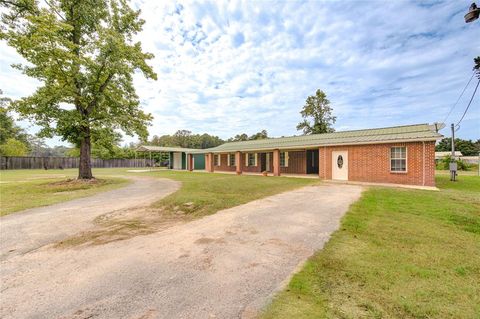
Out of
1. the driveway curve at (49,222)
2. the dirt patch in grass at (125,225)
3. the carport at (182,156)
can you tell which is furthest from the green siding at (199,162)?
the dirt patch in grass at (125,225)

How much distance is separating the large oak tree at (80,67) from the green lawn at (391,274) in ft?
49.1

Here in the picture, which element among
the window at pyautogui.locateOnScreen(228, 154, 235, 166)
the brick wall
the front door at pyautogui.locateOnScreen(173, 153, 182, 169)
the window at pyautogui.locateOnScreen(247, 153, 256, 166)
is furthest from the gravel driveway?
the front door at pyautogui.locateOnScreen(173, 153, 182, 169)

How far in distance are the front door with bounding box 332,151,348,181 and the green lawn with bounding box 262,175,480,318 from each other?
8678 mm

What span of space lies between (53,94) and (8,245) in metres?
11.8

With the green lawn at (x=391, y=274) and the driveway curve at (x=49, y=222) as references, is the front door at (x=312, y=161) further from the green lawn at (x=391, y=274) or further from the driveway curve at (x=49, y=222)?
the driveway curve at (x=49, y=222)

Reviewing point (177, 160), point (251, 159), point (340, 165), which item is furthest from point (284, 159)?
point (177, 160)

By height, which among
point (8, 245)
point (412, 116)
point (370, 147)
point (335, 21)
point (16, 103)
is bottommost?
point (8, 245)

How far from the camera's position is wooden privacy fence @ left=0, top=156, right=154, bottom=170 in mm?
28958

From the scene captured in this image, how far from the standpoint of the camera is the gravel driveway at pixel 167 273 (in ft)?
7.48

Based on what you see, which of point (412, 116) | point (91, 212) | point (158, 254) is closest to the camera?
point (158, 254)

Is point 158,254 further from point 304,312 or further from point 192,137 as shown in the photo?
point 192,137

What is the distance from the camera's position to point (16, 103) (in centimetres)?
1224

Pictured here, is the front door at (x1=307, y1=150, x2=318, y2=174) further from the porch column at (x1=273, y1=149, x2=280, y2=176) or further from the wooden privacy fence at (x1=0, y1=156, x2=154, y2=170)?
the wooden privacy fence at (x1=0, y1=156, x2=154, y2=170)

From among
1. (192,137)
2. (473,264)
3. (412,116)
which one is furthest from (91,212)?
(192,137)
